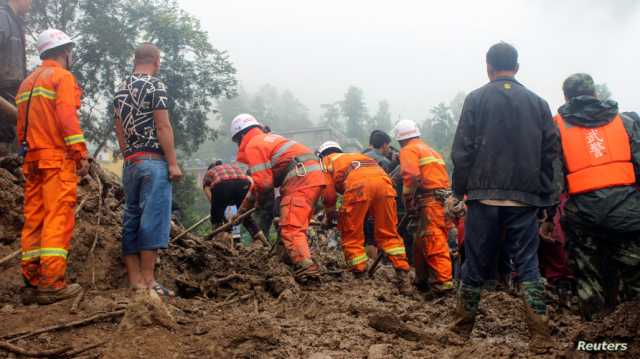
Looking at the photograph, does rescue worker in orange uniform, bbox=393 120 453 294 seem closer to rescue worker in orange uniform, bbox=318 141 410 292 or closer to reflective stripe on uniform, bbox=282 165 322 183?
rescue worker in orange uniform, bbox=318 141 410 292

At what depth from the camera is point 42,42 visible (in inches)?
151

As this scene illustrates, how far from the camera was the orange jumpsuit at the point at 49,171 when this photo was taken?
3.46 m

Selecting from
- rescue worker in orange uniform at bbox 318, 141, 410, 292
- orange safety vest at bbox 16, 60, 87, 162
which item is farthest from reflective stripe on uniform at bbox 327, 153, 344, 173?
orange safety vest at bbox 16, 60, 87, 162

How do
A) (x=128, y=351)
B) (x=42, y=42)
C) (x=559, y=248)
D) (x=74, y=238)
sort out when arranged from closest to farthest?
(x=128, y=351) → (x=42, y=42) → (x=74, y=238) → (x=559, y=248)

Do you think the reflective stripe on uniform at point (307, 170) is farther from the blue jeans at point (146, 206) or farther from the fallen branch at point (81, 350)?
the fallen branch at point (81, 350)

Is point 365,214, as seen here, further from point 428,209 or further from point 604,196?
point 604,196

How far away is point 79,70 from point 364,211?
17.9m

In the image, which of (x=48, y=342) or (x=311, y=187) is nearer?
(x=48, y=342)

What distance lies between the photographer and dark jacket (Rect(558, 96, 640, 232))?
3.38 m

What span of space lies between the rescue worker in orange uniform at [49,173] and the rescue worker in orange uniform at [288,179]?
1.73 meters

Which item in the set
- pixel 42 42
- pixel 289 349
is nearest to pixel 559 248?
pixel 289 349

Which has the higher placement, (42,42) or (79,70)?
(79,70)

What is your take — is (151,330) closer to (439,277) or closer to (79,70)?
(439,277)

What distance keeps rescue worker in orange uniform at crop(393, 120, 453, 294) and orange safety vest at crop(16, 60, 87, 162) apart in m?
3.39
